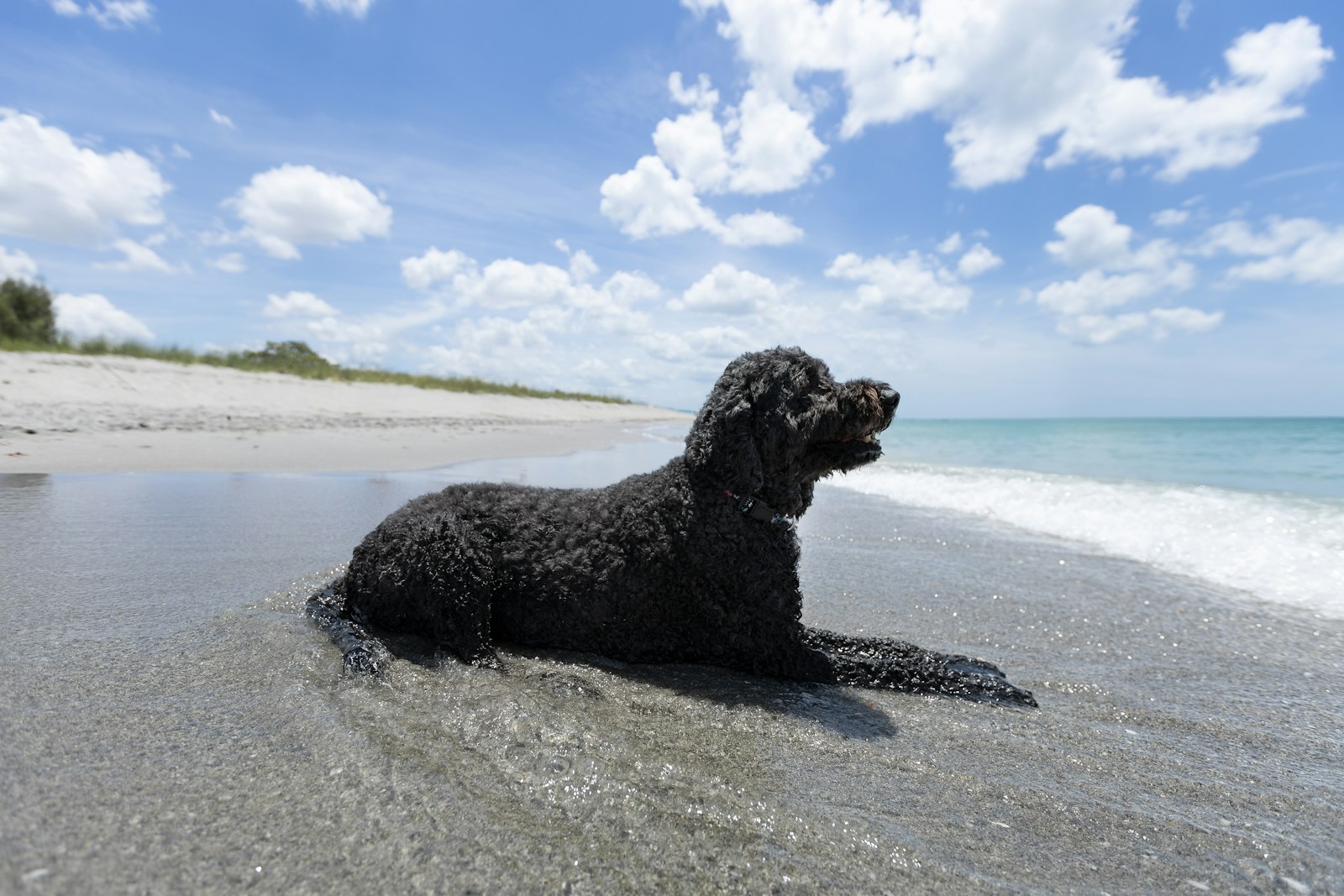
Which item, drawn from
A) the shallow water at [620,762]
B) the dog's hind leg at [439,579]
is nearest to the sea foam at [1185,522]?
the shallow water at [620,762]

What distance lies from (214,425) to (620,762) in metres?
13.7

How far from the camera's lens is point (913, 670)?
342cm

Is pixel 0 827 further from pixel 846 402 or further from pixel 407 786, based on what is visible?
pixel 846 402

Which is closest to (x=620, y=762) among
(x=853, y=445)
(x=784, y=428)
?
(x=784, y=428)

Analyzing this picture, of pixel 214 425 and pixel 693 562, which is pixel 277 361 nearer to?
pixel 214 425

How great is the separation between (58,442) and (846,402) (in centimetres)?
1152

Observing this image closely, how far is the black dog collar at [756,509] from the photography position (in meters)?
3.42

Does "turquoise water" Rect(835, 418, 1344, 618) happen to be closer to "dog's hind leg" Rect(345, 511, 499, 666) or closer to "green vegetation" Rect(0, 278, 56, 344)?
"dog's hind leg" Rect(345, 511, 499, 666)

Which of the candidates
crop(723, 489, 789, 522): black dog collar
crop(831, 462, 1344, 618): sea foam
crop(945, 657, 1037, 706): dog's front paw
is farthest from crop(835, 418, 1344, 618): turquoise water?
crop(723, 489, 789, 522): black dog collar

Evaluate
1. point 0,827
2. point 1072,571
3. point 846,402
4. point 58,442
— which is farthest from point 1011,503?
point 58,442

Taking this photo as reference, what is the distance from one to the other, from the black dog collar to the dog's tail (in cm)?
188

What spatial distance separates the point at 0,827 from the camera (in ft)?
5.56

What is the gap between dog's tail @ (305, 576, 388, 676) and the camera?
10.1 ft

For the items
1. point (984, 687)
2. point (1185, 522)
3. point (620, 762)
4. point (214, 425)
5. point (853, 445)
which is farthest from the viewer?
point (214, 425)
